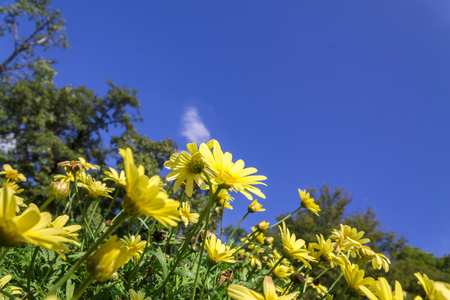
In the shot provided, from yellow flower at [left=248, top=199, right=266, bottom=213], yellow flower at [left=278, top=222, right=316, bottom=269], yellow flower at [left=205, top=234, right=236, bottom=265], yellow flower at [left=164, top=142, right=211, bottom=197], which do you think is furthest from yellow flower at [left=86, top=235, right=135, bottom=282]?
yellow flower at [left=248, top=199, right=266, bottom=213]

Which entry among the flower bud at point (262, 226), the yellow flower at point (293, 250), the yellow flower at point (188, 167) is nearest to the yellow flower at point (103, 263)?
the yellow flower at point (188, 167)

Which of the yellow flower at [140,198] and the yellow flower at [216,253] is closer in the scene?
the yellow flower at [140,198]

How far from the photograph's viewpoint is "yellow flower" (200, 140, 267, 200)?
2.84 ft

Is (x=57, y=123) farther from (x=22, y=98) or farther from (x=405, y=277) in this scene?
(x=405, y=277)

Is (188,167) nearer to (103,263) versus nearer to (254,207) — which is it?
(103,263)

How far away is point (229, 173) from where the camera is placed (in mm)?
979

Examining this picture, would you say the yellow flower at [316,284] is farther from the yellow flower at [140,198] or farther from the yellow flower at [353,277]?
the yellow flower at [140,198]

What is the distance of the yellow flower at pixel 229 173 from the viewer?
2.84 ft

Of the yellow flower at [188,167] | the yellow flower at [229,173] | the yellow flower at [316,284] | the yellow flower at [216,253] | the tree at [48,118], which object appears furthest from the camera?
the tree at [48,118]

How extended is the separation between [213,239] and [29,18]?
2201cm

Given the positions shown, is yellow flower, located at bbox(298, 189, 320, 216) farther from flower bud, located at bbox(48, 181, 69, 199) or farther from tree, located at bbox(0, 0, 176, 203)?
tree, located at bbox(0, 0, 176, 203)

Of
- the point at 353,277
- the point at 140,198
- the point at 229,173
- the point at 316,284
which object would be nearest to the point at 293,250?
the point at 353,277

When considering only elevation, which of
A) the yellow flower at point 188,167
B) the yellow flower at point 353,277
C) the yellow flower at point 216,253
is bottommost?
the yellow flower at point 216,253

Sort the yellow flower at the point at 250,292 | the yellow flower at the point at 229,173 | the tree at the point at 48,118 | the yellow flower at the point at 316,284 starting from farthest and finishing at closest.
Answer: the tree at the point at 48,118
the yellow flower at the point at 316,284
the yellow flower at the point at 229,173
the yellow flower at the point at 250,292
